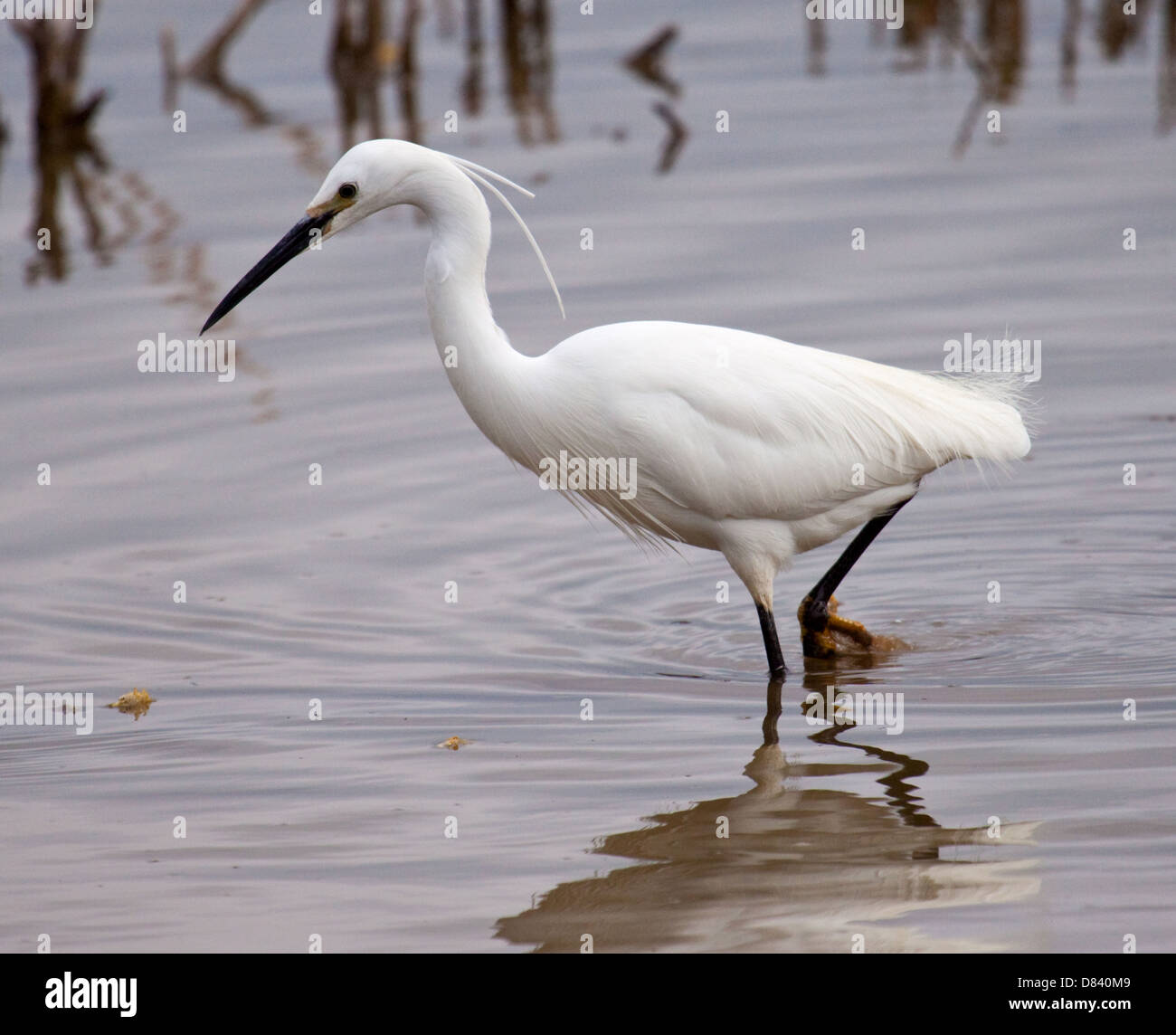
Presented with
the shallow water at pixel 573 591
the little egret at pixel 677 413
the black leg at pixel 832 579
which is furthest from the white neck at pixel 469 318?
the black leg at pixel 832 579

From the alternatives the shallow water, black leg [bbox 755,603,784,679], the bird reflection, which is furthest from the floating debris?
black leg [bbox 755,603,784,679]

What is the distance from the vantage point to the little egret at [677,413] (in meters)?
6.17

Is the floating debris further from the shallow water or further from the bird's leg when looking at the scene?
the bird's leg

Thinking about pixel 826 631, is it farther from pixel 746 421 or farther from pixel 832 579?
pixel 746 421

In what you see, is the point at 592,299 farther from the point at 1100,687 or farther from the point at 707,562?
the point at 1100,687

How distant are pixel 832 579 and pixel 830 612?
0.13 metres

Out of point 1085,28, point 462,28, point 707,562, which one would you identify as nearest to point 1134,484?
point 707,562

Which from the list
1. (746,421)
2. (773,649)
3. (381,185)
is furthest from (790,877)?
(381,185)

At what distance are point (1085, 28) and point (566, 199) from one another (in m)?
7.40

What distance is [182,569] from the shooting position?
8062 millimetres

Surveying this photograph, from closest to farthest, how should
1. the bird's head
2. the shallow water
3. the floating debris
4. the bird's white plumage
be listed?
1. the shallow water
2. the bird's head
3. the bird's white plumage
4. the floating debris

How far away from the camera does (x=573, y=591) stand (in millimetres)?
7680

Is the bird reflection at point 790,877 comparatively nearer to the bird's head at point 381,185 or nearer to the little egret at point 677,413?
the little egret at point 677,413

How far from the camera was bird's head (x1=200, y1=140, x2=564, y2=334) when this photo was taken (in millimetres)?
6066
